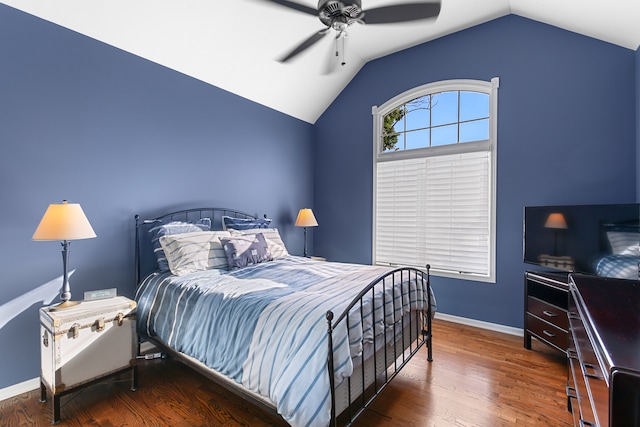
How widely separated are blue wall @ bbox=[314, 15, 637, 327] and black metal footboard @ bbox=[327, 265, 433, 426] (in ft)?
4.33

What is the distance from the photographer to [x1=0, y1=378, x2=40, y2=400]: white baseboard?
221cm

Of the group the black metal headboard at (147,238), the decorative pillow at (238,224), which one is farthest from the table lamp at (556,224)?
the black metal headboard at (147,238)

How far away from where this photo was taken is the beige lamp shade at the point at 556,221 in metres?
2.75

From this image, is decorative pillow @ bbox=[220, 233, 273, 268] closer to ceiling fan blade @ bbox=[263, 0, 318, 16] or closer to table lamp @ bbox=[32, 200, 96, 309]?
table lamp @ bbox=[32, 200, 96, 309]

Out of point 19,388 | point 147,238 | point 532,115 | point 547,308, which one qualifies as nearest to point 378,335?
point 547,308

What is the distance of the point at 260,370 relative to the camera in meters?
1.65

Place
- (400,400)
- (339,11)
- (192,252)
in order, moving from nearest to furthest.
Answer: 1. (339,11)
2. (400,400)
3. (192,252)

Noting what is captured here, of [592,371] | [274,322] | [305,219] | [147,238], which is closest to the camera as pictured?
[592,371]

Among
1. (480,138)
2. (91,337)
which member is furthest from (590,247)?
(91,337)

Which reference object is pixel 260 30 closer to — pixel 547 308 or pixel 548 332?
pixel 547 308

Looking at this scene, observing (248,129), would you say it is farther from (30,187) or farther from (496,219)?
(496,219)

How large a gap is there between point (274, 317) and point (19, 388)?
2.21 m

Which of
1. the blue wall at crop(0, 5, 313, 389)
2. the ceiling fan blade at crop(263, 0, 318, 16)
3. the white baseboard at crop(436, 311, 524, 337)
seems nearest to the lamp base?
the blue wall at crop(0, 5, 313, 389)

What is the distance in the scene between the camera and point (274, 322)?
1.68 meters
